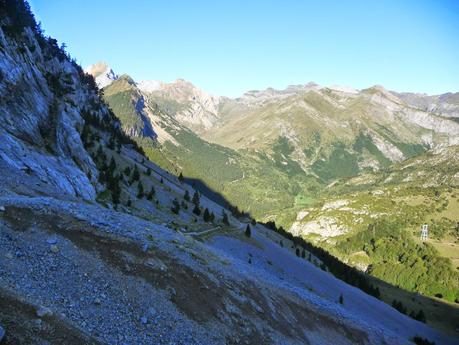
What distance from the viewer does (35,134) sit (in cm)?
7094

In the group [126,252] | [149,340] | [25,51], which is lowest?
[149,340]

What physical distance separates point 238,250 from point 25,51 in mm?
63499

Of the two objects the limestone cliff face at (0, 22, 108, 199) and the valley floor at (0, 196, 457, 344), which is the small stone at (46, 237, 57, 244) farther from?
the limestone cliff face at (0, 22, 108, 199)

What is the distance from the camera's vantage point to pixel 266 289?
4491cm

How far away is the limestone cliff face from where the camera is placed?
53.8m

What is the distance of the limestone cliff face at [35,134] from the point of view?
176 ft

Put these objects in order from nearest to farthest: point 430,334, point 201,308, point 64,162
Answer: point 201,308, point 64,162, point 430,334

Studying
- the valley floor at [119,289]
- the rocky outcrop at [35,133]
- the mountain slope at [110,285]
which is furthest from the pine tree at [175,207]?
the valley floor at [119,289]

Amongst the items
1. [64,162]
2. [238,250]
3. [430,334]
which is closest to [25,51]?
[64,162]

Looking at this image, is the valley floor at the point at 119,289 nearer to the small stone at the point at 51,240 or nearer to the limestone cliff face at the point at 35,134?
the small stone at the point at 51,240

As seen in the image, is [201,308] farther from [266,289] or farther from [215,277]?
[266,289]

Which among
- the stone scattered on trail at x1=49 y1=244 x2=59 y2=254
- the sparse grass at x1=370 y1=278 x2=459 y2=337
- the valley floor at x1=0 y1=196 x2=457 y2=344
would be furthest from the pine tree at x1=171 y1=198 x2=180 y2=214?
the sparse grass at x1=370 y1=278 x2=459 y2=337

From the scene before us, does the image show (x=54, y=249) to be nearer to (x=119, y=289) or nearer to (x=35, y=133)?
(x=119, y=289)

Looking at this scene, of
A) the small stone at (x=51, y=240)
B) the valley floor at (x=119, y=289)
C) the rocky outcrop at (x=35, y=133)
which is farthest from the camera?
the rocky outcrop at (x=35, y=133)
